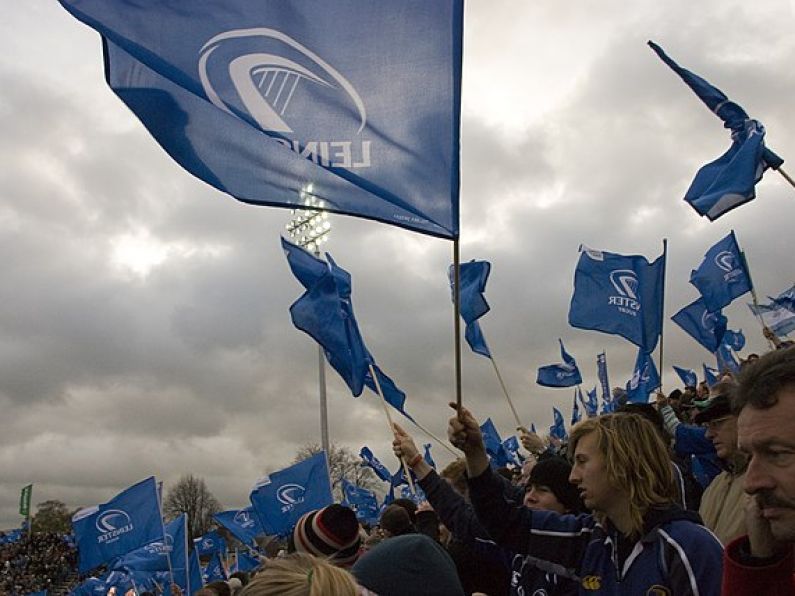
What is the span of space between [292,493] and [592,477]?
11237 mm

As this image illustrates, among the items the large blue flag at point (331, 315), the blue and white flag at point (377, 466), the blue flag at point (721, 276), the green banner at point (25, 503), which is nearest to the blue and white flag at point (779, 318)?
the blue flag at point (721, 276)

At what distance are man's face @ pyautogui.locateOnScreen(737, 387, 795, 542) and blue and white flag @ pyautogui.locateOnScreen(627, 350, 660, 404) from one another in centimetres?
1154

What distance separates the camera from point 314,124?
15.5 feet

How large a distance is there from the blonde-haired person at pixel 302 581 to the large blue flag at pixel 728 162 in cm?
756

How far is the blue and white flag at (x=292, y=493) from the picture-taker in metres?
13.6

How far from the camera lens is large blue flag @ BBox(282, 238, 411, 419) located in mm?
7844

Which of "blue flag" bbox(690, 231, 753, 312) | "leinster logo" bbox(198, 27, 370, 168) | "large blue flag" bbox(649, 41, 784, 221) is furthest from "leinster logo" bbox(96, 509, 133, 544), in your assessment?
"leinster logo" bbox(198, 27, 370, 168)

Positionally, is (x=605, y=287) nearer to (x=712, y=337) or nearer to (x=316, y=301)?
(x=712, y=337)

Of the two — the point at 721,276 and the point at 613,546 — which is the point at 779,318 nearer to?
the point at 721,276

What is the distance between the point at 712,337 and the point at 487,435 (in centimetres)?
1351

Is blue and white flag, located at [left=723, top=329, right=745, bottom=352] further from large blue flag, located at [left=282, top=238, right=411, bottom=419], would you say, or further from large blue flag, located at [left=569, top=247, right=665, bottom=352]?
large blue flag, located at [left=282, top=238, right=411, bottom=419]

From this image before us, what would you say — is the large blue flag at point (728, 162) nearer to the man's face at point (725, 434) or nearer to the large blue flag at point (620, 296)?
the large blue flag at point (620, 296)

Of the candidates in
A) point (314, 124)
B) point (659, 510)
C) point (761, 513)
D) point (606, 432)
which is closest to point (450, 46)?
point (314, 124)

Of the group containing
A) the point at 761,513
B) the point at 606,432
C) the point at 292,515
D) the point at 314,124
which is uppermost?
the point at 314,124
